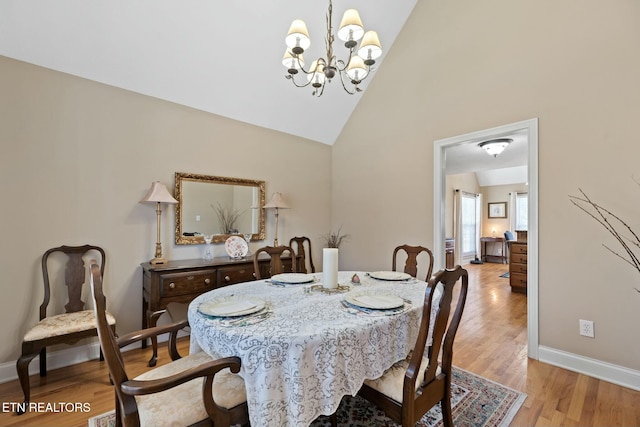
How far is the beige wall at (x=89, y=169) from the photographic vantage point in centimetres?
221

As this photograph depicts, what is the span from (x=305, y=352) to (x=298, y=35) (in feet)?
5.88

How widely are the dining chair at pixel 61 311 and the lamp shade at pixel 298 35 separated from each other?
6.86 feet

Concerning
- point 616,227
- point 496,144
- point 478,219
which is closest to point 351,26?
point 616,227

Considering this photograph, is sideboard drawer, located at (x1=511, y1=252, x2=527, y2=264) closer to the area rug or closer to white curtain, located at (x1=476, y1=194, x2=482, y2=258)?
the area rug

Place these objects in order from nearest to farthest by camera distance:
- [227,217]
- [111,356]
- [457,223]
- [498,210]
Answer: [111,356], [227,217], [457,223], [498,210]

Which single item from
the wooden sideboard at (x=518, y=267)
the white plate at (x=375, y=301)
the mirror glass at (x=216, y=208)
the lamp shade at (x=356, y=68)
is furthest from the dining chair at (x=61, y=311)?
the wooden sideboard at (x=518, y=267)

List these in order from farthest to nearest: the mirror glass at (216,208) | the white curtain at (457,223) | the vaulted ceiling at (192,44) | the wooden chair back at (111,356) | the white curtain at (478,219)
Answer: the white curtain at (478,219), the white curtain at (457,223), the mirror glass at (216,208), the vaulted ceiling at (192,44), the wooden chair back at (111,356)

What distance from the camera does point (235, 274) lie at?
115 inches

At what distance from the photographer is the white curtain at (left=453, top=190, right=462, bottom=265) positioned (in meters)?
7.48

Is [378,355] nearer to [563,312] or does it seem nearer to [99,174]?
[563,312]

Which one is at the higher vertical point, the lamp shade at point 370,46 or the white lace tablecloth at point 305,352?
the lamp shade at point 370,46

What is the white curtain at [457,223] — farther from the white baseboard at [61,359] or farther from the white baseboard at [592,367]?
the white baseboard at [61,359]

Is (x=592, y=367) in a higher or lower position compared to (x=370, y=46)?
lower

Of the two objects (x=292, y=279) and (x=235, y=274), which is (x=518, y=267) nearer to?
(x=292, y=279)
